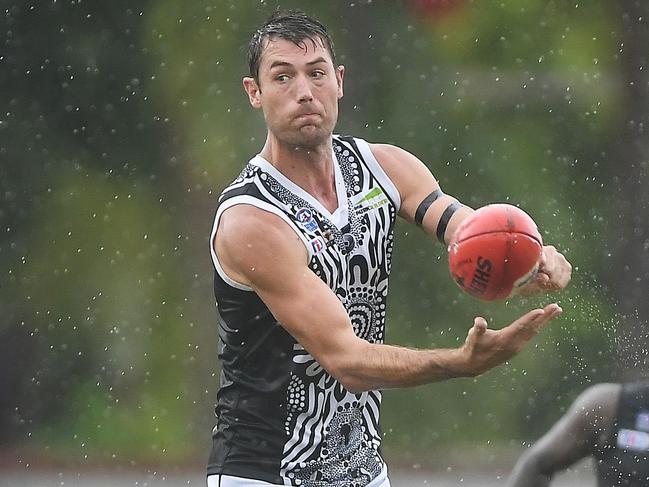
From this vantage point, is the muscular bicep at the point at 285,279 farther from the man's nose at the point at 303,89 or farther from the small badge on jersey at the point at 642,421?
the small badge on jersey at the point at 642,421

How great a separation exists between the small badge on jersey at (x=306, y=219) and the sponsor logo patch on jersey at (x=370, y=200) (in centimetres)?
17

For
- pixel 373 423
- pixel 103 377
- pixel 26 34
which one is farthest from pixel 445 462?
pixel 373 423

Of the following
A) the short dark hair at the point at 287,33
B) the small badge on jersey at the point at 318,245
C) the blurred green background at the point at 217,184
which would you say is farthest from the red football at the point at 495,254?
the blurred green background at the point at 217,184

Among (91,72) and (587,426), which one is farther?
(91,72)

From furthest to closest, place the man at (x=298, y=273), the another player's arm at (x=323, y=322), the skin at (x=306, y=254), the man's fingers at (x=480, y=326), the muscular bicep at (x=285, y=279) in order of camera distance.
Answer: the man at (x=298, y=273) < the muscular bicep at (x=285, y=279) < the skin at (x=306, y=254) < the another player's arm at (x=323, y=322) < the man's fingers at (x=480, y=326)

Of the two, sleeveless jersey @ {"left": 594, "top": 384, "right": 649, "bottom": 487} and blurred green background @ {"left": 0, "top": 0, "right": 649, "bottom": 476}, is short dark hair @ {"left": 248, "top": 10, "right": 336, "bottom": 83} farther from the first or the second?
blurred green background @ {"left": 0, "top": 0, "right": 649, "bottom": 476}

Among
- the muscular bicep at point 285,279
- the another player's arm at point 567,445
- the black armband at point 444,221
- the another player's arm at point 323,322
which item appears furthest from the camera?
the another player's arm at point 567,445

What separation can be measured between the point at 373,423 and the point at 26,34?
5506 mm

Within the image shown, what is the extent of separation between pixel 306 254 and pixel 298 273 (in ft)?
0.42

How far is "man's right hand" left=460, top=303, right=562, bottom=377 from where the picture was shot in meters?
3.05

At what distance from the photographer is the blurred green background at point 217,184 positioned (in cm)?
834

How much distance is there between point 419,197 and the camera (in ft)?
13.6

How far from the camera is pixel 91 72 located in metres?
8.66

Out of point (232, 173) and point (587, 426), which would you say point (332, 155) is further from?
point (232, 173)
